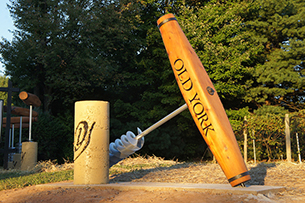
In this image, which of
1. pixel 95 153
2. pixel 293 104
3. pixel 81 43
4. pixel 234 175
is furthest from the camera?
pixel 293 104

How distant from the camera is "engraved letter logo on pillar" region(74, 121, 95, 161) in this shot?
488 centimetres

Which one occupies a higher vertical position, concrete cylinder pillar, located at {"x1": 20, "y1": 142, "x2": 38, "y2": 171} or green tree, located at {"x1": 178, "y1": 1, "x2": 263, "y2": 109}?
green tree, located at {"x1": 178, "y1": 1, "x2": 263, "y2": 109}

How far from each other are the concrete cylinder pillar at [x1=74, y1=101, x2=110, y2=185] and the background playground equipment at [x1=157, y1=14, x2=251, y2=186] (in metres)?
1.68

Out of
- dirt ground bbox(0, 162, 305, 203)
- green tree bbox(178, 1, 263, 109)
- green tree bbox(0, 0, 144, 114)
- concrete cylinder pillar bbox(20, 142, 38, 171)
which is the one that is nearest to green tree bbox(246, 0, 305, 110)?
green tree bbox(178, 1, 263, 109)

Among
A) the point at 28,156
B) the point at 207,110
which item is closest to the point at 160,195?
the point at 207,110

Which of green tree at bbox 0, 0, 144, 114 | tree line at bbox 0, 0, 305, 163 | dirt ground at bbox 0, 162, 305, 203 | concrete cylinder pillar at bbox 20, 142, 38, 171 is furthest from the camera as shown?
tree line at bbox 0, 0, 305, 163

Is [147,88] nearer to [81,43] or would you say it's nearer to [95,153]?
[81,43]

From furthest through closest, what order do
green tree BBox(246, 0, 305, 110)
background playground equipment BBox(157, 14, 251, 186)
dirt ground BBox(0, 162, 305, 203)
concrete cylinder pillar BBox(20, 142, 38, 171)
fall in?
green tree BBox(246, 0, 305, 110) → concrete cylinder pillar BBox(20, 142, 38, 171) → background playground equipment BBox(157, 14, 251, 186) → dirt ground BBox(0, 162, 305, 203)

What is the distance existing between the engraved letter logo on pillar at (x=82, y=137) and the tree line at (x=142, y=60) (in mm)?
9422

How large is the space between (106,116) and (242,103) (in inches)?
630

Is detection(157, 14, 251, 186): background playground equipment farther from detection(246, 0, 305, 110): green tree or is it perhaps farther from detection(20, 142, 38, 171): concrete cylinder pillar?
detection(246, 0, 305, 110): green tree

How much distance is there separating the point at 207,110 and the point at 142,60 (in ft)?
44.6

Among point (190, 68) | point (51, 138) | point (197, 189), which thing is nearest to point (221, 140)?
point (197, 189)

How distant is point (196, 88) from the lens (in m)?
4.20
